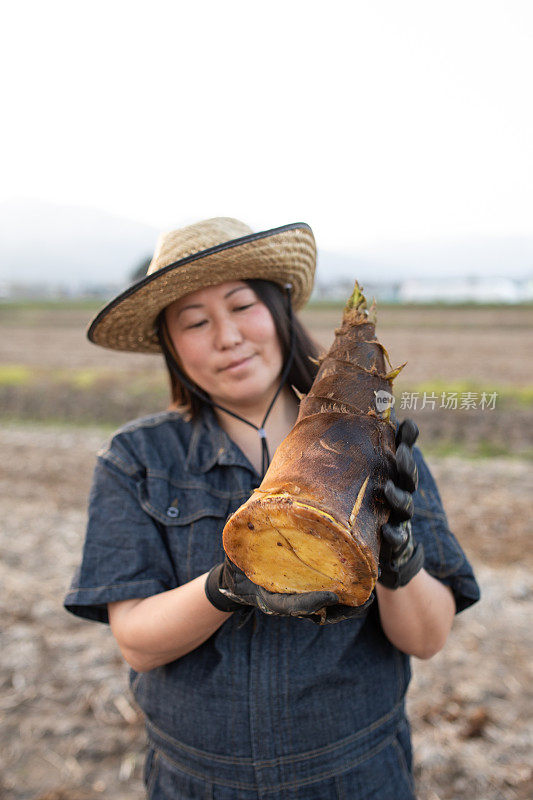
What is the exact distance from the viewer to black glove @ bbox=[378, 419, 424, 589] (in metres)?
1.24

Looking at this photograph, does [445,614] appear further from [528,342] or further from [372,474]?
[528,342]

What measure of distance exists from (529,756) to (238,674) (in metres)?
2.07

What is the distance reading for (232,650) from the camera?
155 centimetres

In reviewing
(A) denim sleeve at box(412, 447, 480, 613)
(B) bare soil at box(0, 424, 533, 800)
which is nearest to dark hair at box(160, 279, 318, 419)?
(A) denim sleeve at box(412, 447, 480, 613)

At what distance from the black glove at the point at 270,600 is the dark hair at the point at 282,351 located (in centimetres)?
64

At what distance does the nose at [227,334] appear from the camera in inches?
62.4

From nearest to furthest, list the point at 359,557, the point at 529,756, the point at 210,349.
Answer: the point at 359,557, the point at 210,349, the point at 529,756

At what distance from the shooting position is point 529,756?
2.76 metres

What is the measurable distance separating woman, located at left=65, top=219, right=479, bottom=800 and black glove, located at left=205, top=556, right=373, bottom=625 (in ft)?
0.15

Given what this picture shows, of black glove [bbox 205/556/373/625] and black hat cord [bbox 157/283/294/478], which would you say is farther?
black hat cord [bbox 157/283/294/478]

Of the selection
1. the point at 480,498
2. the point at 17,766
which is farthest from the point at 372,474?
the point at 480,498

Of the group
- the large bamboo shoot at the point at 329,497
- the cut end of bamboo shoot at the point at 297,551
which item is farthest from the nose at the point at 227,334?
the cut end of bamboo shoot at the point at 297,551

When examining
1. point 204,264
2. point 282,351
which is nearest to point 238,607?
point 282,351

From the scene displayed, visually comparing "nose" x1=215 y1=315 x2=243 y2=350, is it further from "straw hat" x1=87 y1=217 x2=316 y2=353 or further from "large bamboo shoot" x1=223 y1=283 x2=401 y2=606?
"large bamboo shoot" x1=223 y1=283 x2=401 y2=606
